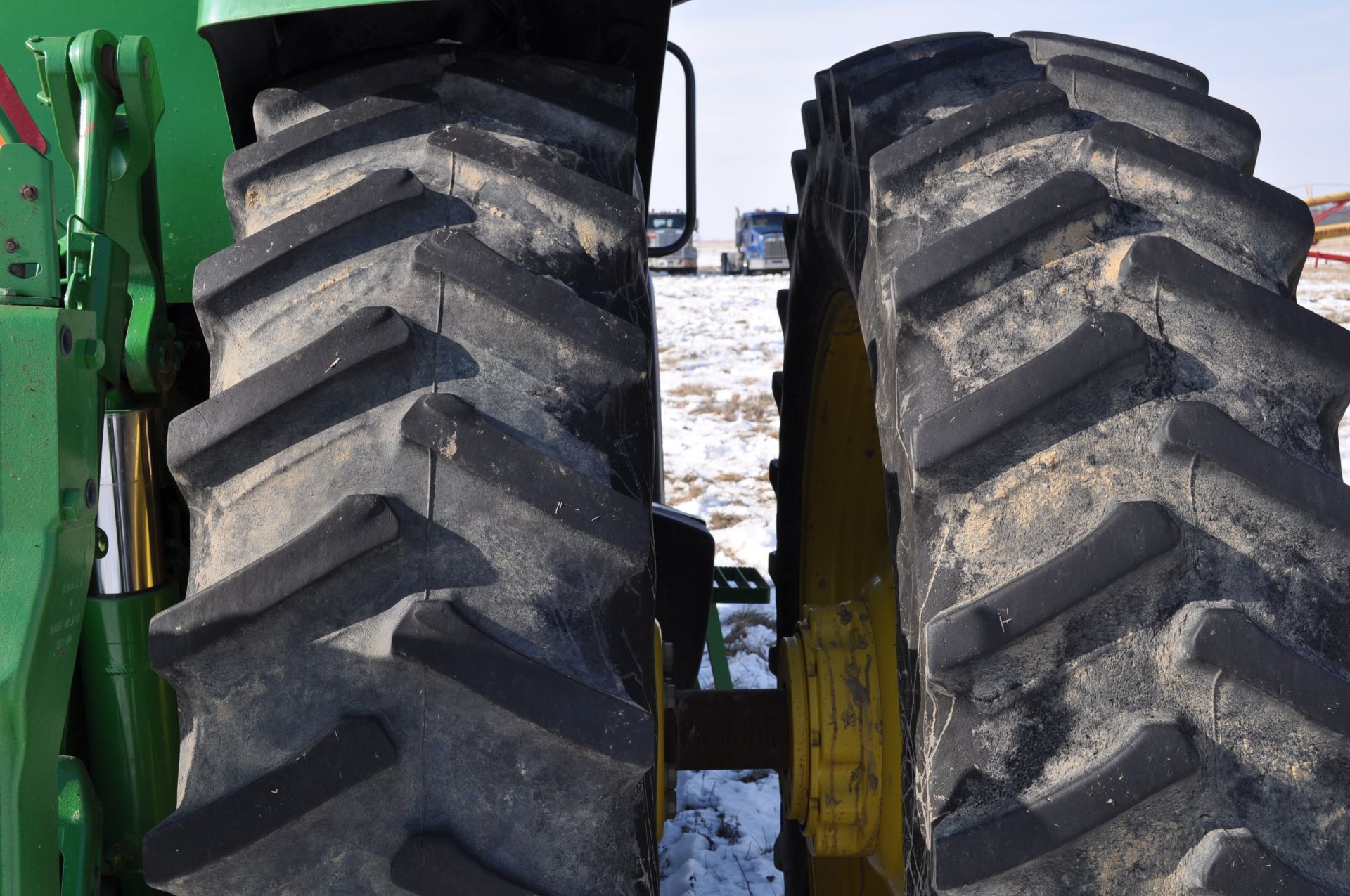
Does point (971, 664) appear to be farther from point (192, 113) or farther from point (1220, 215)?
point (192, 113)

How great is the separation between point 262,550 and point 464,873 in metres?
0.36

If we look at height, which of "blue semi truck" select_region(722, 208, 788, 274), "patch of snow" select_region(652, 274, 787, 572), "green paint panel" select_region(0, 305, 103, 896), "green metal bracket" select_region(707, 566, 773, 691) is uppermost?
"green paint panel" select_region(0, 305, 103, 896)

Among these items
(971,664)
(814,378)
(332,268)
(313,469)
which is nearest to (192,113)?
(332,268)

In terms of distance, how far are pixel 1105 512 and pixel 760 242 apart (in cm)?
3136

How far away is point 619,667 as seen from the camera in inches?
44.9

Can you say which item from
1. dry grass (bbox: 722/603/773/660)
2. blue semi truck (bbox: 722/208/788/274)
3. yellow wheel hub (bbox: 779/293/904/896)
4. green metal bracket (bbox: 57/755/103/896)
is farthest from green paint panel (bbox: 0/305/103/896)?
blue semi truck (bbox: 722/208/788/274)

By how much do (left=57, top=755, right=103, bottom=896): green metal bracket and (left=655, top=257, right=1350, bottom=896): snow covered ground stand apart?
1.43 metres

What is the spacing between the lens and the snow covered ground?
9.14 feet

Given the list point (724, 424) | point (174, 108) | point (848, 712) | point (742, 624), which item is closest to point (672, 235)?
point (724, 424)

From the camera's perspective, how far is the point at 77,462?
116 cm

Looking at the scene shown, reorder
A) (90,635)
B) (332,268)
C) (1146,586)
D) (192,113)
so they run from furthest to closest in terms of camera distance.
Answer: (192,113) < (90,635) < (332,268) < (1146,586)

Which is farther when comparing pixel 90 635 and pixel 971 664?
pixel 90 635

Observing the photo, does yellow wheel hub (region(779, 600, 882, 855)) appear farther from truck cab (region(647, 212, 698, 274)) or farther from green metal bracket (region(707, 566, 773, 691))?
truck cab (region(647, 212, 698, 274))

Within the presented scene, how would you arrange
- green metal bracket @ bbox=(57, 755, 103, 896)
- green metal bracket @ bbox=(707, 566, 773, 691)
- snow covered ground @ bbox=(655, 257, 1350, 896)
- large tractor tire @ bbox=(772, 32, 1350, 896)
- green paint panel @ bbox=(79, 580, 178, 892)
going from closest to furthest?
large tractor tire @ bbox=(772, 32, 1350, 896) < green metal bracket @ bbox=(57, 755, 103, 896) < green paint panel @ bbox=(79, 580, 178, 892) < snow covered ground @ bbox=(655, 257, 1350, 896) < green metal bracket @ bbox=(707, 566, 773, 691)
